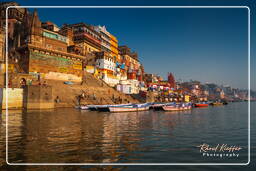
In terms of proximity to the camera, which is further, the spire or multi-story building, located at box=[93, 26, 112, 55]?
multi-story building, located at box=[93, 26, 112, 55]

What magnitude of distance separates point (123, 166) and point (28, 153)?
5515 millimetres

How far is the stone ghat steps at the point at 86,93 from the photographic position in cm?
5106

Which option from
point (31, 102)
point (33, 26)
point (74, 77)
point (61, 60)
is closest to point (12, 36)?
point (33, 26)

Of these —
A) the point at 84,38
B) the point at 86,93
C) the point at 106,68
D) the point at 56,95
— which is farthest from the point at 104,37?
the point at 56,95

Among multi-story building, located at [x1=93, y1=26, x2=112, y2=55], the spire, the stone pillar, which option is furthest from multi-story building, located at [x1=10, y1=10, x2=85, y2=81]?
multi-story building, located at [x1=93, y1=26, x2=112, y2=55]

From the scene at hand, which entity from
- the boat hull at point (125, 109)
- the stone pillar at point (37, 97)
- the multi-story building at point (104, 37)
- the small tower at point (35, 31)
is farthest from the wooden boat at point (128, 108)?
the multi-story building at point (104, 37)

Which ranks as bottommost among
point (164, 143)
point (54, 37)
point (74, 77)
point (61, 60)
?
point (164, 143)

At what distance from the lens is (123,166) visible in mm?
8984

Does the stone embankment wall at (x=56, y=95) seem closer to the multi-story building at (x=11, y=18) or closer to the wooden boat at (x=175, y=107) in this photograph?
the wooden boat at (x=175, y=107)

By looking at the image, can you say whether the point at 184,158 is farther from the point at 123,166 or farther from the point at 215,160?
the point at 123,166

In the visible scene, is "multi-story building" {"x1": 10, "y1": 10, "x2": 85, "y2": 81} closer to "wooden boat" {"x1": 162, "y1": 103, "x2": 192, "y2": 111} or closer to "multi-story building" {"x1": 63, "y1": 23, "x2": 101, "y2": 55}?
"multi-story building" {"x1": 63, "y1": 23, "x2": 101, "y2": 55}

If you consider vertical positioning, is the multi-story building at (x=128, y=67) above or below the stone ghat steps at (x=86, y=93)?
above

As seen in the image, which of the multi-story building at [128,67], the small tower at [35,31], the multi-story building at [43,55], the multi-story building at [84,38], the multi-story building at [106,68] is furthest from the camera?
the multi-story building at [128,67]

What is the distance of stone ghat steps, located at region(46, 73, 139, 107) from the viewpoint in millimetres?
51056
